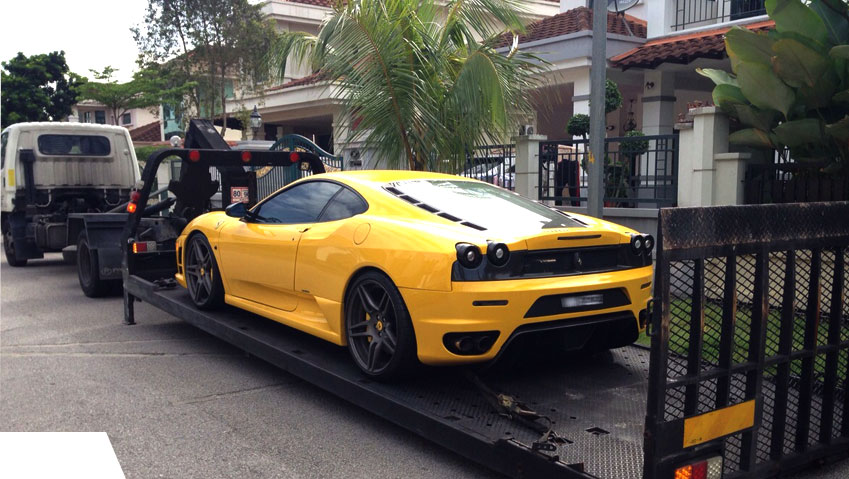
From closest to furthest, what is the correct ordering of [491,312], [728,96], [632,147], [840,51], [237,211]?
[491,312] < [237,211] < [840,51] < [728,96] < [632,147]

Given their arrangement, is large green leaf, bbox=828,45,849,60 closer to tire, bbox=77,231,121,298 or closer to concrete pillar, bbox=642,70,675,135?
concrete pillar, bbox=642,70,675,135

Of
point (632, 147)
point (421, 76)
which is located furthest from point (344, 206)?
point (632, 147)

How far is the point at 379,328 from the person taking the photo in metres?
4.77

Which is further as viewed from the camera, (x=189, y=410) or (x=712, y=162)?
(x=712, y=162)

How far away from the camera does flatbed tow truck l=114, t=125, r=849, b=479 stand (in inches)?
122

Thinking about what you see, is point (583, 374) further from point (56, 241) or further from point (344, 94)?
point (56, 241)

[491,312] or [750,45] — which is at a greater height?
[750,45]

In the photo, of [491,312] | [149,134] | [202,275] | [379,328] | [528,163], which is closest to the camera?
[491,312]

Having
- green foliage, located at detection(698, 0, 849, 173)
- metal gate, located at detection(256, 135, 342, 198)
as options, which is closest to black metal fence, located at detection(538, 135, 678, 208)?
green foliage, located at detection(698, 0, 849, 173)

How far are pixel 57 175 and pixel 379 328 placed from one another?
10.2 metres

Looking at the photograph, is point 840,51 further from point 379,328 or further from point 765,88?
point 379,328

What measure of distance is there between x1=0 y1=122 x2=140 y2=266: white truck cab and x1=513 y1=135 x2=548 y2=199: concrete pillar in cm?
710

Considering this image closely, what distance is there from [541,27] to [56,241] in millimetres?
11052

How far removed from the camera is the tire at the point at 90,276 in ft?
32.5
